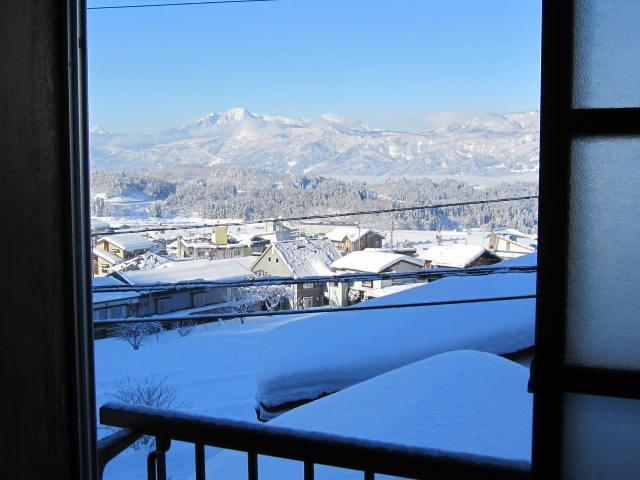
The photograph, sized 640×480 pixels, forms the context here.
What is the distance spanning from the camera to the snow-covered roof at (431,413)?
1639 mm

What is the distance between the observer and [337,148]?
48.1 feet

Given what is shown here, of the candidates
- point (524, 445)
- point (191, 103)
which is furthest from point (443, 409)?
point (191, 103)

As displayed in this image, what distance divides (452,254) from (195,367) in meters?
7.95

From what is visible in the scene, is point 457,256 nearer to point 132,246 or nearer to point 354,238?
point 354,238

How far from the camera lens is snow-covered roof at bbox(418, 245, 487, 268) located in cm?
823

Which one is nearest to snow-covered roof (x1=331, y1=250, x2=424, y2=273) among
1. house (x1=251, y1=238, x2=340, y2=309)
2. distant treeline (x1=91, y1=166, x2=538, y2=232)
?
house (x1=251, y1=238, x2=340, y2=309)

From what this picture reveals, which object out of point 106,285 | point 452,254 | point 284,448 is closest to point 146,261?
point 452,254

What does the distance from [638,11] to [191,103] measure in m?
27.5

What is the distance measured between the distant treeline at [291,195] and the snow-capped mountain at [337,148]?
1.34 feet

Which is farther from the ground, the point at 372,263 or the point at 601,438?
the point at 601,438

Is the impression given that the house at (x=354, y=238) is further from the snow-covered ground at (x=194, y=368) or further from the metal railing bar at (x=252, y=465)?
the metal railing bar at (x=252, y=465)

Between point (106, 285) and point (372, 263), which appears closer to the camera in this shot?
point (106, 285)

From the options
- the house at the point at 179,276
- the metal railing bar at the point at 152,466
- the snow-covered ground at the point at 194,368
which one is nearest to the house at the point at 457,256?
the house at the point at 179,276

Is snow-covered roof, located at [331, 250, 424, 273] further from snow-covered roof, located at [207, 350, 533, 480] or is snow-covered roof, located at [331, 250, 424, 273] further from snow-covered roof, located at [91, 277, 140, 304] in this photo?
snow-covered roof, located at [207, 350, 533, 480]
